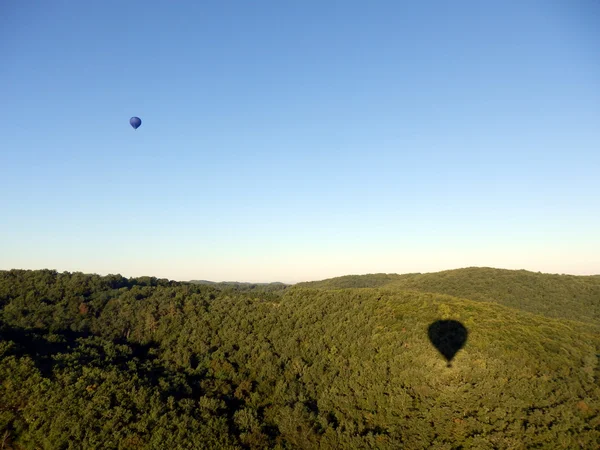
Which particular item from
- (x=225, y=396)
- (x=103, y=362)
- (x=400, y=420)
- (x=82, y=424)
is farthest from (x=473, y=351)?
(x=103, y=362)

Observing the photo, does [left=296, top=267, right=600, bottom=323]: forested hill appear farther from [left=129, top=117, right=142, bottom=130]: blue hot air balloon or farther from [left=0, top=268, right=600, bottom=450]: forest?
[left=129, top=117, right=142, bottom=130]: blue hot air balloon

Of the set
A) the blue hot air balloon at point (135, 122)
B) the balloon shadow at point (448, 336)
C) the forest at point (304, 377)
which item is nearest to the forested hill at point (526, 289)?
the forest at point (304, 377)

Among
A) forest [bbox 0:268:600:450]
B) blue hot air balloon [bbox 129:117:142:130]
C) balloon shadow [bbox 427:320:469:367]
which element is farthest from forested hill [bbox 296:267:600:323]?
blue hot air balloon [bbox 129:117:142:130]

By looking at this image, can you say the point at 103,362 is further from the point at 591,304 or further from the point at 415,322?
the point at 591,304

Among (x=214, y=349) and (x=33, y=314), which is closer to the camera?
(x=214, y=349)

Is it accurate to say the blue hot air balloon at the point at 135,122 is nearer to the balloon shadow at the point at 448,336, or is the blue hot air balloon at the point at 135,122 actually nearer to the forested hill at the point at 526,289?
the balloon shadow at the point at 448,336

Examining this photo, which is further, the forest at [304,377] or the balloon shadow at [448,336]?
the balloon shadow at [448,336]

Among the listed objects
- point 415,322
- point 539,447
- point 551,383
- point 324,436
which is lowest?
point 324,436
